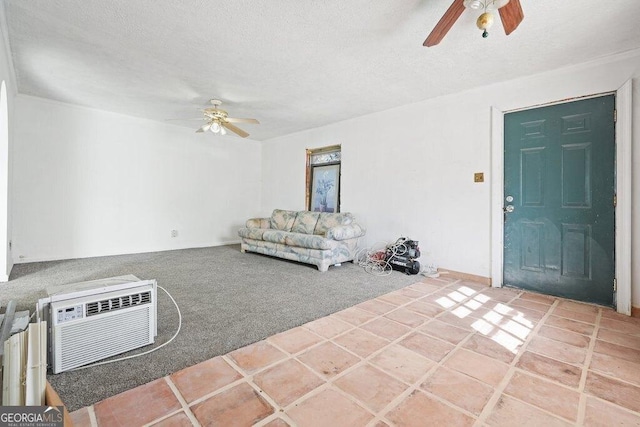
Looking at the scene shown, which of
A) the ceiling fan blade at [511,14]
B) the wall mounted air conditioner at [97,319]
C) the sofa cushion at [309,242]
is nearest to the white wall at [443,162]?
the sofa cushion at [309,242]

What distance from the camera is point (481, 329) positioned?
7.14 feet

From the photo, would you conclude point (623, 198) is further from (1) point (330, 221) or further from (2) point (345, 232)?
(1) point (330, 221)

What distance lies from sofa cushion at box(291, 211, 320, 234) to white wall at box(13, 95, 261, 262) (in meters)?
2.06

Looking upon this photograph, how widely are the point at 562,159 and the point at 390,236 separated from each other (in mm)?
2204

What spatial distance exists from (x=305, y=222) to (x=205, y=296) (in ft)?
7.82

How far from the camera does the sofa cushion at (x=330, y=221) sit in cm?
447

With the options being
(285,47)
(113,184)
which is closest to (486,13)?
(285,47)

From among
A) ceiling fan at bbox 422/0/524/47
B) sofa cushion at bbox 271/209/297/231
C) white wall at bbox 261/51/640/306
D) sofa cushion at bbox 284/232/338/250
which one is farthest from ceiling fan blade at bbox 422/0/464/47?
sofa cushion at bbox 271/209/297/231

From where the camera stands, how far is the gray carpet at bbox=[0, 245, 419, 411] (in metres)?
1.56

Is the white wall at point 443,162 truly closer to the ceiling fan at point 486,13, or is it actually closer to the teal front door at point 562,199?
the teal front door at point 562,199

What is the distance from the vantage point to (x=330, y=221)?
15.1ft

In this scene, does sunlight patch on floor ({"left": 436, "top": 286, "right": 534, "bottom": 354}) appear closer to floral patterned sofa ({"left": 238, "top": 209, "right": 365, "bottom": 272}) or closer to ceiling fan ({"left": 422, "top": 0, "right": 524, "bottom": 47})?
floral patterned sofa ({"left": 238, "top": 209, "right": 365, "bottom": 272})

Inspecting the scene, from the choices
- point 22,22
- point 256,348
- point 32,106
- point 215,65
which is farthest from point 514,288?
point 32,106

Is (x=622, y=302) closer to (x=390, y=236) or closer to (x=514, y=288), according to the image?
(x=514, y=288)
